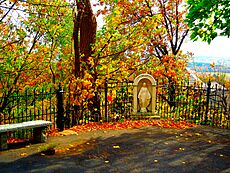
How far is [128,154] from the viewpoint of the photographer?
589cm

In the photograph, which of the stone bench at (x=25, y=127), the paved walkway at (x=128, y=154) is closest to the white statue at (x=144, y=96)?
the paved walkway at (x=128, y=154)

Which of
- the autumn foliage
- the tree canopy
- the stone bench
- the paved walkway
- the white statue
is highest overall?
the tree canopy

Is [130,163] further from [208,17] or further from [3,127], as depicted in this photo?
[208,17]

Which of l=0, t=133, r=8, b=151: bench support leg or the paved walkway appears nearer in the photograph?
the paved walkway

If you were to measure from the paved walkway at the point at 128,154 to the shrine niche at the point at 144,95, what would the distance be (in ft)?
6.15

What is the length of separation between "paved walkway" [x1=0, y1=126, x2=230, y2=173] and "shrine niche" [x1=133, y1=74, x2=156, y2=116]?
73.8 inches

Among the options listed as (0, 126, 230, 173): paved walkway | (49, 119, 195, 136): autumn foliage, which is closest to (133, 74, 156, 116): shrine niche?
(49, 119, 195, 136): autumn foliage

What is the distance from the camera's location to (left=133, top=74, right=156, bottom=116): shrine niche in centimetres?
964

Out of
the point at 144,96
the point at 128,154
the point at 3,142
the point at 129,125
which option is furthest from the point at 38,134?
the point at 144,96

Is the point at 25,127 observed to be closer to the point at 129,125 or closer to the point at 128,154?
the point at 128,154

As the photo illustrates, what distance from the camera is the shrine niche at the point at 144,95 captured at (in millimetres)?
9641

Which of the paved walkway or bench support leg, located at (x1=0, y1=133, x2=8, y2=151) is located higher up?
bench support leg, located at (x1=0, y1=133, x2=8, y2=151)

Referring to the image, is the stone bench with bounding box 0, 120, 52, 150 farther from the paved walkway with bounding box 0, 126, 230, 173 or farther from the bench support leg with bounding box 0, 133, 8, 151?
the paved walkway with bounding box 0, 126, 230, 173

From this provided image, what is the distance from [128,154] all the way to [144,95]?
160 inches
